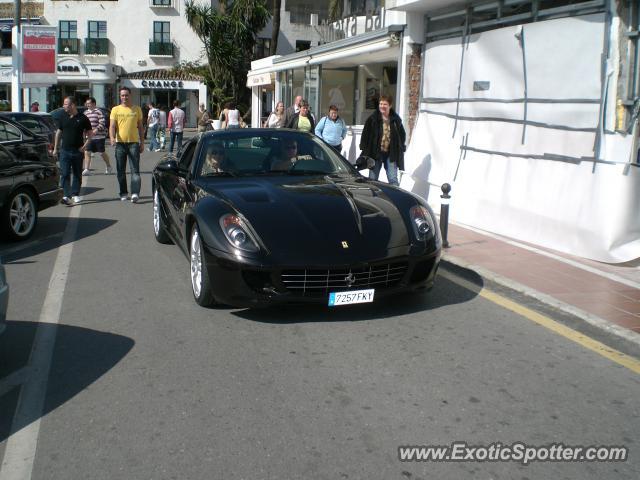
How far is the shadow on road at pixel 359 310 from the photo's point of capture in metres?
5.59

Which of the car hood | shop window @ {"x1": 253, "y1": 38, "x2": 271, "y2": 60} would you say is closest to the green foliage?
shop window @ {"x1": 253, "y1": 38, "x2": 271, "y2": 60}

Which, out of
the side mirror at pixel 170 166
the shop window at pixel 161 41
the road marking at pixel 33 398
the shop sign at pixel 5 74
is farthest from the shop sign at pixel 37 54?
the shop sign at pixel 5 74

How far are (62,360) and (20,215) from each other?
198 inches

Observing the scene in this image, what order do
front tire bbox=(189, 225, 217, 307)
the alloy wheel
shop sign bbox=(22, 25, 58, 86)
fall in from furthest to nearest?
1. shop sign bbox=(22, 25, 58, 86)
2. the alloy wheel
3. front tire bbox=(189, 225, 217, 307)

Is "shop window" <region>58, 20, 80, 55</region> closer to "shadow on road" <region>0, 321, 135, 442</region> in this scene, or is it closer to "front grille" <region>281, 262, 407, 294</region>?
"shadow on road" <region>0, 321, 135, 442</region>

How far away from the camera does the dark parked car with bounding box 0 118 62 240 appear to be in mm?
8844

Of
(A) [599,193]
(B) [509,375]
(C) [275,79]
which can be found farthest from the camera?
(C) [275,79]

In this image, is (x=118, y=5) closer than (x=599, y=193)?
No

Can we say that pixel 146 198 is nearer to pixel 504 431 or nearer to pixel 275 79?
pixel 504 431

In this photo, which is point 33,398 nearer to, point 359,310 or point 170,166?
point 359,310

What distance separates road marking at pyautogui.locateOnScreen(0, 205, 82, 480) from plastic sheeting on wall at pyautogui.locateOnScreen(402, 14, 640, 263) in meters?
5.68

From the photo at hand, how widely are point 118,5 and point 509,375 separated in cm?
5178

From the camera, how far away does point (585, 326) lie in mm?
5559

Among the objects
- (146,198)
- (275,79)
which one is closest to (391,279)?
(146,198)
